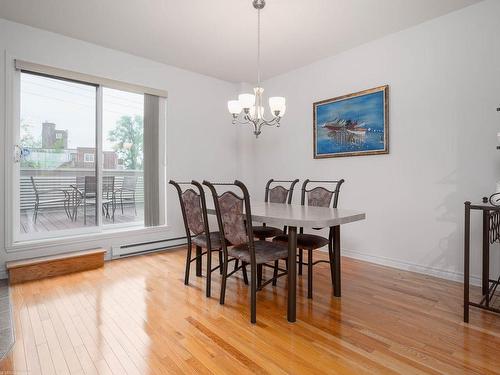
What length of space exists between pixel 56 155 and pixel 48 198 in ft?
1.68

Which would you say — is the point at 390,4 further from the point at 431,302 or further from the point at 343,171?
the point at 431,302

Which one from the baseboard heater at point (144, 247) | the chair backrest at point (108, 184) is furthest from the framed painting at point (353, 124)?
the chair backrest at point (108, 184)

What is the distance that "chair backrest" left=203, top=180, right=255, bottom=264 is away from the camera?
2037 mm

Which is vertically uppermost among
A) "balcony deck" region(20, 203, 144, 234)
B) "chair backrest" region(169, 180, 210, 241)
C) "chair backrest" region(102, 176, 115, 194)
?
"chair backrest" region(102, 176, 115, 194)

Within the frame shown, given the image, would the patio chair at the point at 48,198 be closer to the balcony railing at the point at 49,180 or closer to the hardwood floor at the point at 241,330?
the balcony railing at the point at 49,180

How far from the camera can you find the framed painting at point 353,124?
130 inches

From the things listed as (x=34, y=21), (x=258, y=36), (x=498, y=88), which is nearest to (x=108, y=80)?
(x=34, y=21)

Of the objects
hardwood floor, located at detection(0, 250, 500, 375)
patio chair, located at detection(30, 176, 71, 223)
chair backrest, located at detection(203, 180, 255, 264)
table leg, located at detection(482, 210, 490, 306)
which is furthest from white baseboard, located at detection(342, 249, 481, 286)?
patio chair, located at detection(30, 176, 71, 223)

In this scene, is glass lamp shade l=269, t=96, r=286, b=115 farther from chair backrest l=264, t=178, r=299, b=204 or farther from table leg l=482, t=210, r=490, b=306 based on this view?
table leg l=482, t=210, r=490, b=306

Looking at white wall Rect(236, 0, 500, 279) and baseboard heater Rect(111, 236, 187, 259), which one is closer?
white wall Rect(236, 0, 500, 279)

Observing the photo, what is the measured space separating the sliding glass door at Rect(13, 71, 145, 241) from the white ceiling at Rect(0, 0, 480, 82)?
681 millimetres

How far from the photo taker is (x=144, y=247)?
3.85 meters

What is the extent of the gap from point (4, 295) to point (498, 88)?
478 cm

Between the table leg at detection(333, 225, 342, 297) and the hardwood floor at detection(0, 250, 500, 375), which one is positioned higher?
the table leg at detection(333, 225, 342, 297)
